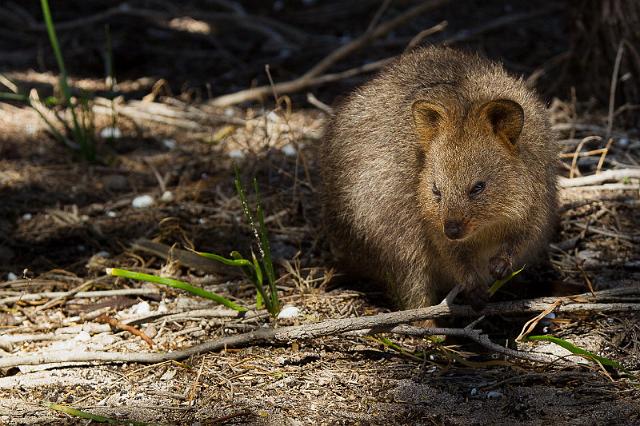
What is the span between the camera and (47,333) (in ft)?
12.0

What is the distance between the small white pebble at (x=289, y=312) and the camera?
3680mm

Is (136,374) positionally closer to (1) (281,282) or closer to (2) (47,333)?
(2) (47,333)

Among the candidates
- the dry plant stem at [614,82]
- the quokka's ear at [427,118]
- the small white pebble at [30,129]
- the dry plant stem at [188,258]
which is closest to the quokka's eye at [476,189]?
the quokka's ear at [427,118]

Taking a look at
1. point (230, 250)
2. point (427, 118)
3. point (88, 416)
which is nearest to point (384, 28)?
point (230, 250)

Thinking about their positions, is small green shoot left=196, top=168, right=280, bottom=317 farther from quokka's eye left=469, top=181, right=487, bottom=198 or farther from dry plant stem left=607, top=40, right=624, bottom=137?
dry plant stem left=607, top=40, right=624, bottom=137

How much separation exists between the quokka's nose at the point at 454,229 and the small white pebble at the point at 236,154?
235cm

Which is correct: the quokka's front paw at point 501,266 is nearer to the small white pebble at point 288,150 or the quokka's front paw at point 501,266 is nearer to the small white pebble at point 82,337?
the small white pebble at point 82,337

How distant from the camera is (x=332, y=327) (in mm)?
3252

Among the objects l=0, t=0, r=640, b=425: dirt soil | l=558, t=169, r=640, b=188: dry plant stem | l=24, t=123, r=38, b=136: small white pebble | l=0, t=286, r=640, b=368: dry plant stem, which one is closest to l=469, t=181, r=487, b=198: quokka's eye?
l=0, t=286, r=640, b=368: dry plant stem

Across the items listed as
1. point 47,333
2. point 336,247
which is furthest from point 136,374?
point 336,247

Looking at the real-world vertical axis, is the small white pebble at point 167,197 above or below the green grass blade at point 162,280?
above

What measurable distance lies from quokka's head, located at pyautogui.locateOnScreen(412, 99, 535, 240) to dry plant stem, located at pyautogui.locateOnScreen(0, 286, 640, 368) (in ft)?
1.28

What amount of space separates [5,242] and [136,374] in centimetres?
160

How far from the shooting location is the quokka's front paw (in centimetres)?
335
